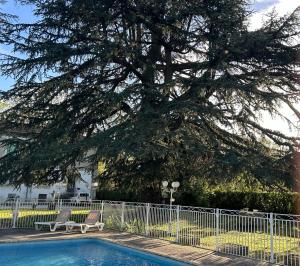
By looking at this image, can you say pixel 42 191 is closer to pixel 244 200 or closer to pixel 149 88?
pixel 244 200

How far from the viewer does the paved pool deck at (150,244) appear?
37.5ft

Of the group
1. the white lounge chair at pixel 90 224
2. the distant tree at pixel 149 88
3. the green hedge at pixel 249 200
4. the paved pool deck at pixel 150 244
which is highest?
the distant tree at pixel 149 88

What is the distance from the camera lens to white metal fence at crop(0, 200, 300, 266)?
1149cm

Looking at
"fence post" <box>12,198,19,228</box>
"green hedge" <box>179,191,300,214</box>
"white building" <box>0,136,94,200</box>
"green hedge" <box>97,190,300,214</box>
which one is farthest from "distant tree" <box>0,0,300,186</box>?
"white building" <box>0,136,94,200</box>

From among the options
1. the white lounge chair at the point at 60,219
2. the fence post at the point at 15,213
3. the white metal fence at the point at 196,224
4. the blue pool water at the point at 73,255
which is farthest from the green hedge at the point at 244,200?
the blue pool water at the point at 73,255

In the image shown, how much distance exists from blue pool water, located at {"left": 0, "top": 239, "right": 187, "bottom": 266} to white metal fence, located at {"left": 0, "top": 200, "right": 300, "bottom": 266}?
219 cm

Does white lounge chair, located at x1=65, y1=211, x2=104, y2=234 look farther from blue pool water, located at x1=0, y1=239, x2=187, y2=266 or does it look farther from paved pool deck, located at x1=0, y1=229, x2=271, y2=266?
blue pool water, located at x1=0, y1=239, x2=187, y2=266

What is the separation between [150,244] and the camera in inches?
560

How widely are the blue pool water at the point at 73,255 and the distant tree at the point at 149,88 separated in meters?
3.43

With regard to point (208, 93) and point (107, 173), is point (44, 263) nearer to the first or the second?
point (107, 173)

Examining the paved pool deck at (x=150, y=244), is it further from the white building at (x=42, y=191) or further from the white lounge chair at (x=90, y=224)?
the white building at (x=42, y=191)

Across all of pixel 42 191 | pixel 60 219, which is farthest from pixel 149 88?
pixel 42 191

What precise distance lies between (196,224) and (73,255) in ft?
15.3

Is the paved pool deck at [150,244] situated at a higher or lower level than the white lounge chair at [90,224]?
lower
